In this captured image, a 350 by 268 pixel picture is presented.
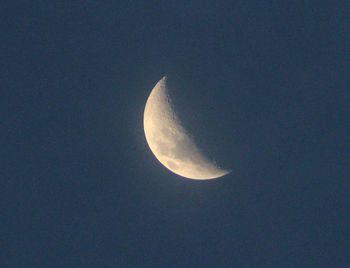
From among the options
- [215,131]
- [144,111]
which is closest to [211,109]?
[215,131]

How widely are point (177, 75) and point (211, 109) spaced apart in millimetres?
1959

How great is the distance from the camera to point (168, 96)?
3894 centimetres

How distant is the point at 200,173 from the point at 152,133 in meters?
2.63

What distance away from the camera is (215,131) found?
Answer: 38.5m

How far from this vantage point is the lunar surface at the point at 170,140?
3884cm

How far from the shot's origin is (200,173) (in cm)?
4000

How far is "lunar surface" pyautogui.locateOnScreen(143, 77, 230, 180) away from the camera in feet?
127

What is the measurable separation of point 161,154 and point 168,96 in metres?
2.47

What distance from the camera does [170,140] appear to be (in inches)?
1540

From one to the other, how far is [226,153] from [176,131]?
2192mm

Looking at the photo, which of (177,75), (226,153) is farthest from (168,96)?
(226,153)

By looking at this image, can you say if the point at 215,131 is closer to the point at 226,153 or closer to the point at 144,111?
the point at 226,153

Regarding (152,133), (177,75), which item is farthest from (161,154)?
(177,75)

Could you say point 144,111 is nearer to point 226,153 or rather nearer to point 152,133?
point 152,133
